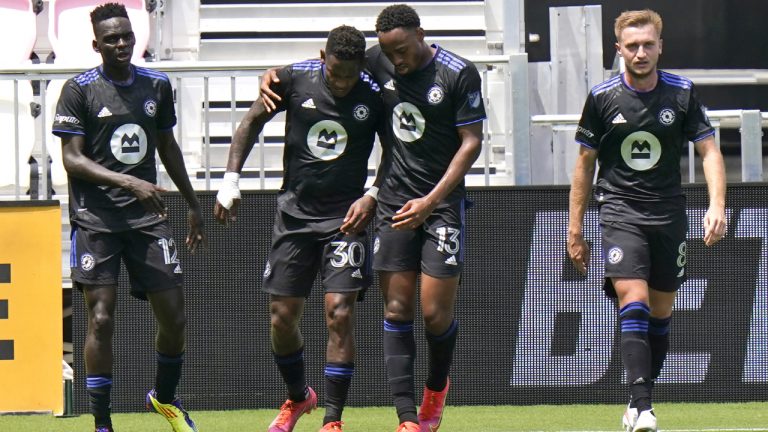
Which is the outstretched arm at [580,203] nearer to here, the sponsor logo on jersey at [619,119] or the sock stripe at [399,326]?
the sponsor logo on jersey at [619,119]

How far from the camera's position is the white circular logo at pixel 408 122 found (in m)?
7.02

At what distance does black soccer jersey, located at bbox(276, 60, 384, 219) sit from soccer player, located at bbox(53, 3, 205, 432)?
0.74 metres

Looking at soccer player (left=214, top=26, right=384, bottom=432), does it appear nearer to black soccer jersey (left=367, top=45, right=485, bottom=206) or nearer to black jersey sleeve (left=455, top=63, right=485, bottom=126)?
black soccer jersey (left=367, top=45, right=485, bottom=206)

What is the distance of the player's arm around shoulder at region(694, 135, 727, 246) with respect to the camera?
22.1ft

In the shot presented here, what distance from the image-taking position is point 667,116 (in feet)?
23.3

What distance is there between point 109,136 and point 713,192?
3166 millimetres

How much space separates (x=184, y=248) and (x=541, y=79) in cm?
349

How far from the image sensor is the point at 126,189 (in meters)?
6.97

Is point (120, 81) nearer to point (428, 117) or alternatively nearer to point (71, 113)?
point (71, 113)

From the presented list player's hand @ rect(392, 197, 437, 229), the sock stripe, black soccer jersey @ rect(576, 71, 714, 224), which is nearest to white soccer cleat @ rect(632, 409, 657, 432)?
black soccer jersey @ rect(576, 71, 714, 224)

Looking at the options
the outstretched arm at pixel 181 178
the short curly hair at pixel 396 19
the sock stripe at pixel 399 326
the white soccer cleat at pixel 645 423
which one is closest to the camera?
the white soccer cleat at pixel 645 423

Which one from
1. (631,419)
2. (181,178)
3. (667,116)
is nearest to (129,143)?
(181,178)

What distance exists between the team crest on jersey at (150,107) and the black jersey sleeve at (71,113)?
1.04 ft

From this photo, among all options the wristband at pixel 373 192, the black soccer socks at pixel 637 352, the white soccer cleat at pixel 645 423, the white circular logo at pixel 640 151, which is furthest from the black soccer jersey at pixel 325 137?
the white soccer cleat at pixel 645 423
